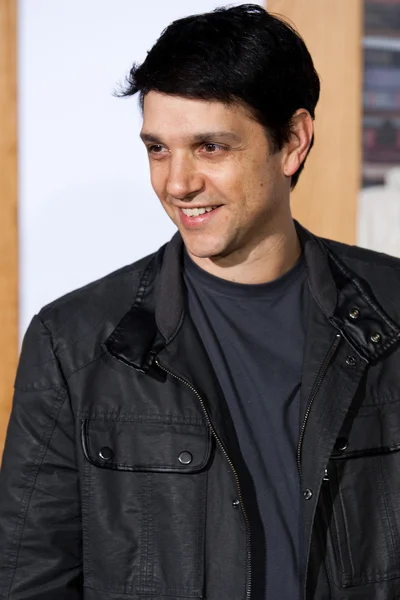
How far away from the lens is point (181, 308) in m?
1.83

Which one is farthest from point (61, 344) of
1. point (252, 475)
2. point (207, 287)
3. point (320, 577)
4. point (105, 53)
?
point (105, 53)

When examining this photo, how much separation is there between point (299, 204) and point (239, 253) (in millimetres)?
1148

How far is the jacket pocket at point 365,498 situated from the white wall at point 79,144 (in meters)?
1.20

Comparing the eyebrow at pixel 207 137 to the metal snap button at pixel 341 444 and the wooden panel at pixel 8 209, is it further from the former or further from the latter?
the wooden panel at pixel 8 209

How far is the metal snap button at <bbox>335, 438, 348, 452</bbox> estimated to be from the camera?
180cm

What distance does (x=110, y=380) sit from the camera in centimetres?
181

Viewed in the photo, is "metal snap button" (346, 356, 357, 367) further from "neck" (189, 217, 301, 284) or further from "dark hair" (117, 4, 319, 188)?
"dark hair" (117, 4, 319, 188)

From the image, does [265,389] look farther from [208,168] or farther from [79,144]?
[79,144]

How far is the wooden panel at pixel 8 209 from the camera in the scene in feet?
8.93

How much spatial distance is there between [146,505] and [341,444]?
352 millimetres

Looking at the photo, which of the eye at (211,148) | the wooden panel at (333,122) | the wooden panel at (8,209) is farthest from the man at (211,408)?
the wooden panel at (333,122)

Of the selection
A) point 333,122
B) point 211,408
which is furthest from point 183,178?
point 333,122

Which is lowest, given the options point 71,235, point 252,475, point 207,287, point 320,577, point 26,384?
point 320,577

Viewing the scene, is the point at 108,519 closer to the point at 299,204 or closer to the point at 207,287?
the point at 207,287
